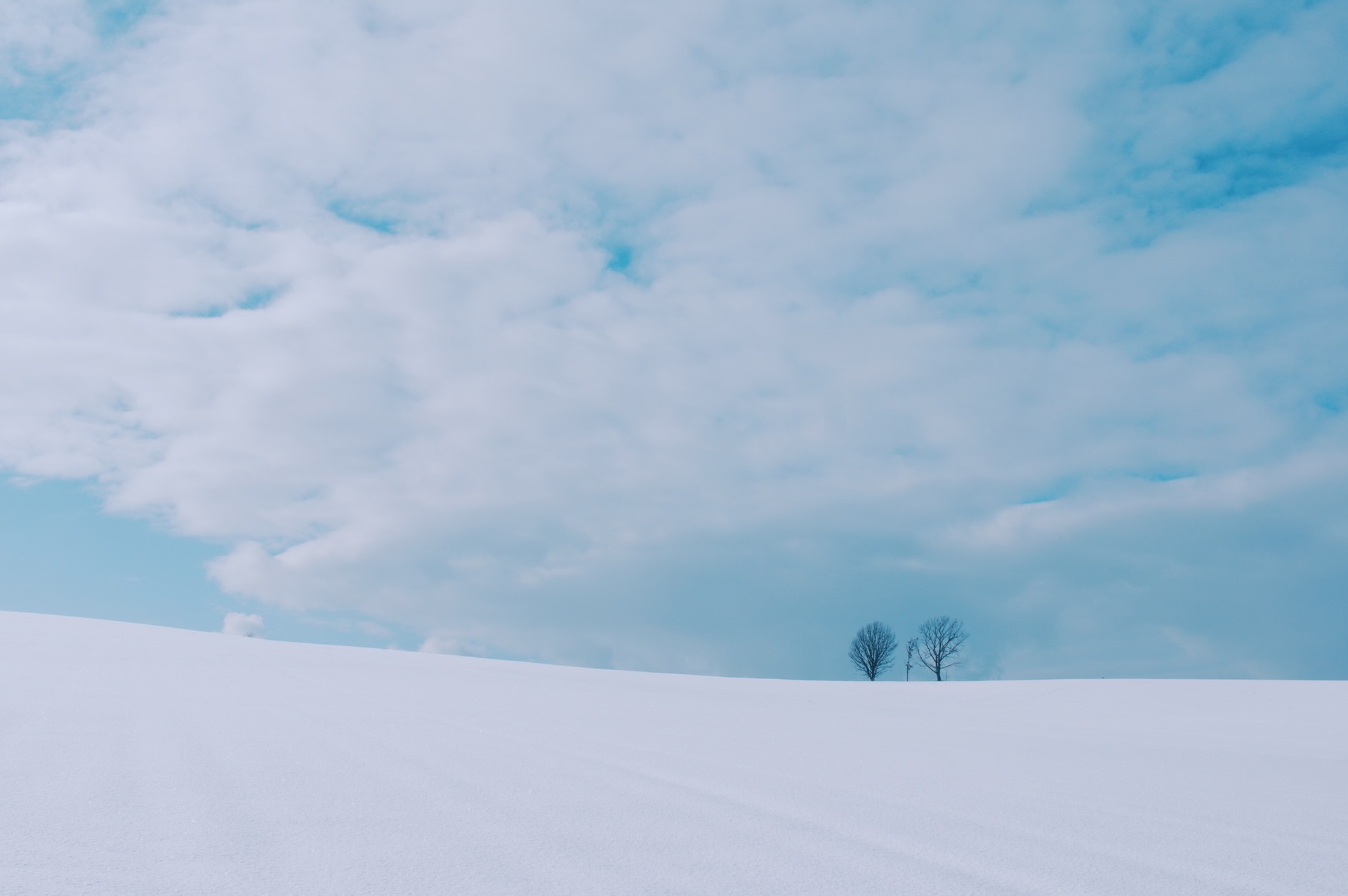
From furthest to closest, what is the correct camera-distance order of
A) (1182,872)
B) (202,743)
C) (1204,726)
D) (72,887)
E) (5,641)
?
1. (5,641)
2. (1204,726)
3. (202,743)
4. (1182,872)
5. (72,887)

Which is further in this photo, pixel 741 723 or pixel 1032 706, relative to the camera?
pixel 1032 706

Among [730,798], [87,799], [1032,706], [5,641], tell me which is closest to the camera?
[87,799]

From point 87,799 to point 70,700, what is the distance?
4.56 meters

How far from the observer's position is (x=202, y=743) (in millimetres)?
5723

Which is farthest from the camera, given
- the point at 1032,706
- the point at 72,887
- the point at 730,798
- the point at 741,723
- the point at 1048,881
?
the point at 1032,706

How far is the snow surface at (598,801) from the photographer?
329 cm

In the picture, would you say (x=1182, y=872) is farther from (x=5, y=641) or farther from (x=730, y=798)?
(x=5, y=641)

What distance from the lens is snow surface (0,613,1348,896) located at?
10.8 feet

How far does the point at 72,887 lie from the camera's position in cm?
288

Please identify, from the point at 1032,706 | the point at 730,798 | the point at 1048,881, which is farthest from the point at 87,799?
the point at 1032,706

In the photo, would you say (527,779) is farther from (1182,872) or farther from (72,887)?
(1182,872)

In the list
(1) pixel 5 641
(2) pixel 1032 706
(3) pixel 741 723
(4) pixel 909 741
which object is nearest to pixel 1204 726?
(2) pixel 1032 706

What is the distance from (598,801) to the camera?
4.61m

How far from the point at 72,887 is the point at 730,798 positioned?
3.14 metres
